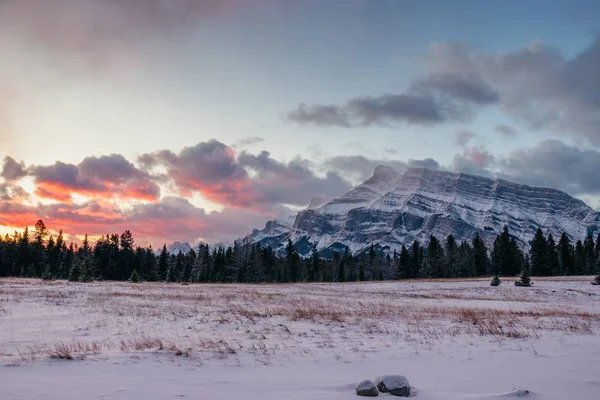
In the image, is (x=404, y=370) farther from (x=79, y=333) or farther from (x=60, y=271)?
(x=60, y=271)

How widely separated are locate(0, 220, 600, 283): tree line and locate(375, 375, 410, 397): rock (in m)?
99.8

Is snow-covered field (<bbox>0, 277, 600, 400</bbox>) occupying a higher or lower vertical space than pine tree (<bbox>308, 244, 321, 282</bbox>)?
higher

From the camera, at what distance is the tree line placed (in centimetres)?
10788

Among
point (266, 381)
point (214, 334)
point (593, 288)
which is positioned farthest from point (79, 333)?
point (593, 288)

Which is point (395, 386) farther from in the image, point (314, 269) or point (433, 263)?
point (314, 269)

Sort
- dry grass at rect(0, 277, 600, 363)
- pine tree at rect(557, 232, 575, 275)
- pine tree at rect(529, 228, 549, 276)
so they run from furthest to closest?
pine tree at rect(557, 232, 575, 275)
pine tree at rect(529, 228, 549, 276)
dry grass at rect(0, 277, 600, 363)

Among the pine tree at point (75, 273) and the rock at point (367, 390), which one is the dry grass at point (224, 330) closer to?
the rock at point (367, 390)

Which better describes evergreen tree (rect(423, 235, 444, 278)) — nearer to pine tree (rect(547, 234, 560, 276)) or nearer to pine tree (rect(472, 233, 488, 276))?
pine tree (rect(472, 233, 488, 276))

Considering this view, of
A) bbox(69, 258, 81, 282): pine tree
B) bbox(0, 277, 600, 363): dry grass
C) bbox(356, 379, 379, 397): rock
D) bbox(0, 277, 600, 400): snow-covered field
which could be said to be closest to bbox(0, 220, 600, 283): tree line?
bbox(69, 258, 81, 282): pine tree

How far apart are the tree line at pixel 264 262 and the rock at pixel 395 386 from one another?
99838mm

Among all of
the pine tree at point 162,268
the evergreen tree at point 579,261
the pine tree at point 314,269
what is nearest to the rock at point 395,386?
the pine tree at point 162,268

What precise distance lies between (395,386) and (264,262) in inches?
5279

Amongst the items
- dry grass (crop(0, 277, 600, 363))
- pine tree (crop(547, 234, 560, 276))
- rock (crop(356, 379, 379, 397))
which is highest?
pine tree (crop(547, 234, 560, 276))

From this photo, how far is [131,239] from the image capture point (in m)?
126
